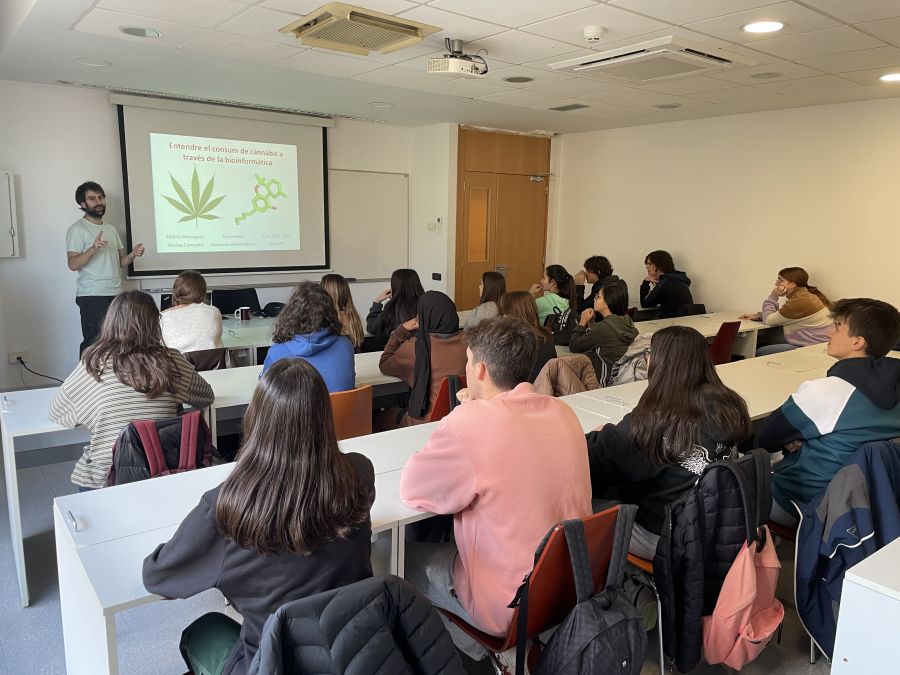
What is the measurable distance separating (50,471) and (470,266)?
16.5ft

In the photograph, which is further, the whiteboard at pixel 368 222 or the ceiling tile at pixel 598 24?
the whiteboard at pixel 368 222

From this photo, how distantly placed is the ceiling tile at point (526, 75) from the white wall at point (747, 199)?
2.65m

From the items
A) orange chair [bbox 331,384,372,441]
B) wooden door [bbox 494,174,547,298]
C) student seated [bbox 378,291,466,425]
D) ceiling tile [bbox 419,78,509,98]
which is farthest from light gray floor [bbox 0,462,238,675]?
wooden door [bbox 494,174,547,298]

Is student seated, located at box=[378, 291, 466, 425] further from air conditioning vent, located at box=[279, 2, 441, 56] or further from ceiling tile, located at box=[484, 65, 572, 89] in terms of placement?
ceiling tile, located at box=[484, 65, 572, 89]

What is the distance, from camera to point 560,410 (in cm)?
179

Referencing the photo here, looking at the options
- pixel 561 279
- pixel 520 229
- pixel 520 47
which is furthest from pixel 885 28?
pixel 520 229

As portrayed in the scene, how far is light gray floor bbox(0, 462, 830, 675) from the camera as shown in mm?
2254

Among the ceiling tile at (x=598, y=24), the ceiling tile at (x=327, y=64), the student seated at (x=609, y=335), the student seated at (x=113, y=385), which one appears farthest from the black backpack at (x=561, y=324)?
the student seated at (x=113, y=385)

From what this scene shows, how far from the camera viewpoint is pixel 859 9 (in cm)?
316

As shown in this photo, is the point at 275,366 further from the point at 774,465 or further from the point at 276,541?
the point at 774,465

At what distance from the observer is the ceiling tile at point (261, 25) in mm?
3391

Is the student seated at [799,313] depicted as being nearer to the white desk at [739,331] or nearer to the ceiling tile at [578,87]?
the white desk at [739,331]

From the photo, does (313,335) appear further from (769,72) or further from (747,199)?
(747,199)

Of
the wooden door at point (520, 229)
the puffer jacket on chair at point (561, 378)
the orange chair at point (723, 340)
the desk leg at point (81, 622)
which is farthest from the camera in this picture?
the wooden door at point (520, 229)
